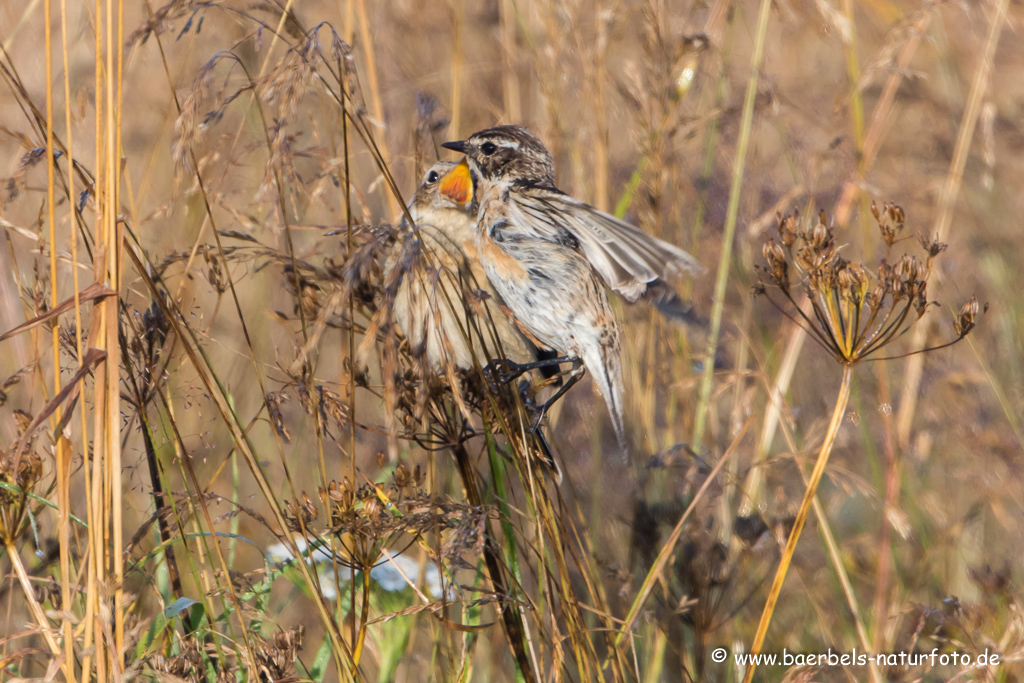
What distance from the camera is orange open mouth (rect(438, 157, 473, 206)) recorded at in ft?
Result: 10.3

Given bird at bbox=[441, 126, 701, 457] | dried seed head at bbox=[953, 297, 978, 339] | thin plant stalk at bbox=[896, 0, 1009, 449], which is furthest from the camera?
thin plant stalk at bbox=[896, 0, 1009, 449]

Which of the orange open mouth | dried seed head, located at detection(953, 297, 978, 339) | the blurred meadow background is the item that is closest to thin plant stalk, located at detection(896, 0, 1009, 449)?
the blurred meadow background

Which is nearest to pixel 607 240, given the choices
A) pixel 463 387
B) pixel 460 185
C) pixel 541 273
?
pixel 463 387

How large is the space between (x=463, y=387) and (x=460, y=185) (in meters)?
1.25

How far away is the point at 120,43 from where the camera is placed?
1553 mm

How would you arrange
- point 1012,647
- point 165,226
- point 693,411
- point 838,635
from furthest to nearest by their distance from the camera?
point 165,226 < point 693,411 < point 838,635 < point 1012,647

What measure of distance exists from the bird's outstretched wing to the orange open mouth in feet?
1.75

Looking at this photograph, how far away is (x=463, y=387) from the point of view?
215 cm

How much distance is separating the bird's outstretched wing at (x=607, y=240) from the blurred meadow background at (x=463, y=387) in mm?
398

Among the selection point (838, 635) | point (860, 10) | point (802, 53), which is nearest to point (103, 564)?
point (838, 635)

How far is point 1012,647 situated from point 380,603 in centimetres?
188

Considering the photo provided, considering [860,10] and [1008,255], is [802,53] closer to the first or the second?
[860,10]

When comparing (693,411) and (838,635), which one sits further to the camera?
(693,411)

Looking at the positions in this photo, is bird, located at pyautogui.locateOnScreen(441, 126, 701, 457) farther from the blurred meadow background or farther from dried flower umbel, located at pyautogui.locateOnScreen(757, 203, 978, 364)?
dried flower umbel, located at pyautogui.locateOnScreen(757, 203, 978, 364)
